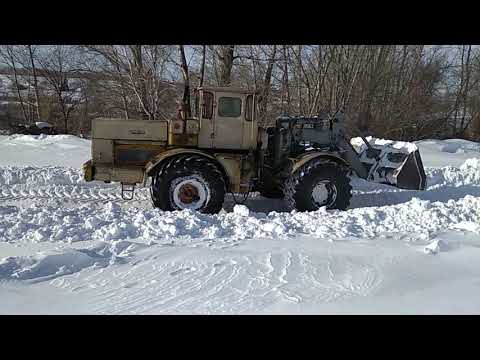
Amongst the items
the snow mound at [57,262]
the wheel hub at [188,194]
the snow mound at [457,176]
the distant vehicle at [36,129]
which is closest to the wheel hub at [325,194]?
the wheel hub at [188,194]

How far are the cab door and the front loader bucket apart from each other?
290 centimetres

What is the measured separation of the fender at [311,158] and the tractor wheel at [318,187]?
0.23ft

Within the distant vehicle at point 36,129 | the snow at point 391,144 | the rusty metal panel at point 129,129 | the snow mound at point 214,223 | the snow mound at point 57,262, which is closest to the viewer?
the snow mound at point 57,262

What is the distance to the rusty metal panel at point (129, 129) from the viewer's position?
728 cm

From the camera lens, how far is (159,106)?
46.2ft

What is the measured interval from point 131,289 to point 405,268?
9.27ft

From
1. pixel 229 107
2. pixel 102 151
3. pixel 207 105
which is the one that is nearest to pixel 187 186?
pixel 207 105

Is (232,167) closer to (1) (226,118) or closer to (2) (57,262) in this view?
(1) (226,118)

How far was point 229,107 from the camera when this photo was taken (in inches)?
285

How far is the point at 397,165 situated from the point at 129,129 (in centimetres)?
506

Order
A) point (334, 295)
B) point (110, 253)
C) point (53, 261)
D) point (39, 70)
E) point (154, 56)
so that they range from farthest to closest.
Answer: point (39, 70), point (154, 56), point (110, 253), point (53, 261), point (334, 295)

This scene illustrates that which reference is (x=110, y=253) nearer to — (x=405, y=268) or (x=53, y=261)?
(x=53, y=261)

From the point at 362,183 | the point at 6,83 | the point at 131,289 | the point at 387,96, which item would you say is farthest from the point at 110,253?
the point at 6,83

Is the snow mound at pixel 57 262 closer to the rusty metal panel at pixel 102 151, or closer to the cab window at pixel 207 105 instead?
the rusty metal panel at pixel 102 151
